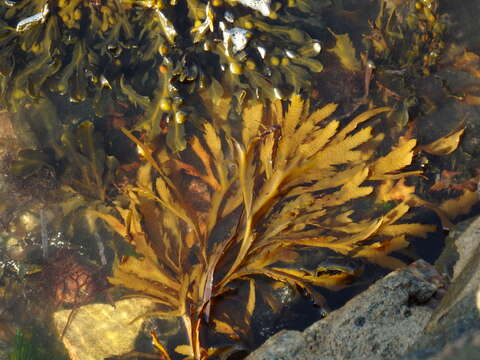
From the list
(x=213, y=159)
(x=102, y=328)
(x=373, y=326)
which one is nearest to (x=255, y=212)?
(x=213, y=159)

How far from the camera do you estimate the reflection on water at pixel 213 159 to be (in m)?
2.37

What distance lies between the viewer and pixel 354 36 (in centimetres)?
288

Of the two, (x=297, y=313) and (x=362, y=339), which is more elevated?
(x=362, y=339)

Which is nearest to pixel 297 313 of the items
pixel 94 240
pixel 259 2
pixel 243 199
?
pixel 243 199

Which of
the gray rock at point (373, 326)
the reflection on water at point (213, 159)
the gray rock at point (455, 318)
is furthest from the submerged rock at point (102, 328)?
the gray rock at point (455, 318)

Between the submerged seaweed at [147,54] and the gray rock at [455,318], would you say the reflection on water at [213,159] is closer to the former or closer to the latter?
the submerged seaweed at [147,54]

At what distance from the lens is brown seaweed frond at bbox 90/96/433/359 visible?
2.30 metres

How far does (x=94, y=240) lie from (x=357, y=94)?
5.94ft

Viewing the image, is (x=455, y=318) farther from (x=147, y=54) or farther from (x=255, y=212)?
(x=147, y=54)

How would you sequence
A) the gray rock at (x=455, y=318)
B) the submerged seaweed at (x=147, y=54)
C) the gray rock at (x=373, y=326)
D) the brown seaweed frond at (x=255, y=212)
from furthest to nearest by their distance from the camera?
the submerged seaweed at (x=147, y=54), the brown seaweed frond at (x=255, y=212), the gray rock at (x=373, y=326), the gray rock at (x=455, y=318)

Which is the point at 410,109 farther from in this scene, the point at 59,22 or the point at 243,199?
the point at 59,22

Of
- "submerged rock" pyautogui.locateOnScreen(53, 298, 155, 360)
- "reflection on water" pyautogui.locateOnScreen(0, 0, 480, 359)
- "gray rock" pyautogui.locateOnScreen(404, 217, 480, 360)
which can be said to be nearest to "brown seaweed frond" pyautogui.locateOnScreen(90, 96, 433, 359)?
"reflection on water" pyautogui.locateOnScreen(0, 0, 480, 359)

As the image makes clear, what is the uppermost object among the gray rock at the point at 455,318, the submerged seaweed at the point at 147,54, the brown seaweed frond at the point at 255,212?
the submerged seaweed at the point at 147,54

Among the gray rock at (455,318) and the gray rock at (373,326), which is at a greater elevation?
the gray rock at (455,318)
